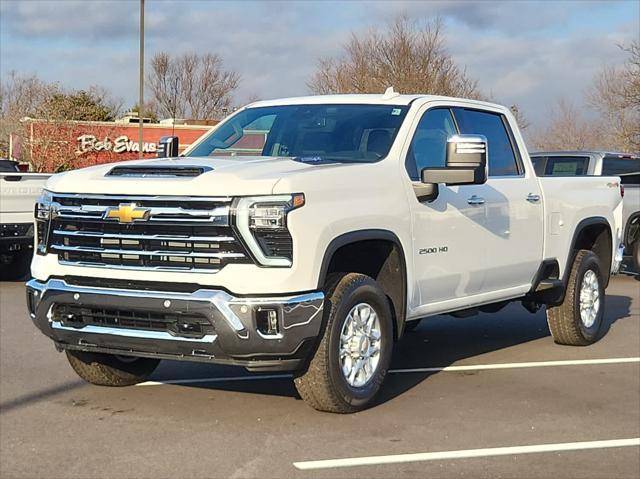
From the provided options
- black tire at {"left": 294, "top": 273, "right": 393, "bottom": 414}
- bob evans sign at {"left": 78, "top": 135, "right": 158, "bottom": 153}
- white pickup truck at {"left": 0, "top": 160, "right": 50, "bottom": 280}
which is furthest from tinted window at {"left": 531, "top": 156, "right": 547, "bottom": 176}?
bob evans sign at {"left": 78, "top": 135, "right": 158, "bottom": 153}

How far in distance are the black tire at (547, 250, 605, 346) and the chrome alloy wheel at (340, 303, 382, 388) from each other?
2.94m

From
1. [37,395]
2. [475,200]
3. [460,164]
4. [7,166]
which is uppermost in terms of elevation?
[460,164]

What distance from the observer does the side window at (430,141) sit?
6.47 m

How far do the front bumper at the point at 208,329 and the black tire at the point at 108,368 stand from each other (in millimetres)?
777

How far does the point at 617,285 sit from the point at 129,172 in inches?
400

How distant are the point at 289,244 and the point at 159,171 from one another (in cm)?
98

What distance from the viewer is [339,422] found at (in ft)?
18.8

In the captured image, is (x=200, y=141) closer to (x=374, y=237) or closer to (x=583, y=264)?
(x=374, y=237)

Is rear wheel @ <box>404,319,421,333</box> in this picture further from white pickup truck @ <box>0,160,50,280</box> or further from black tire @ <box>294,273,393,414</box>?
white pickup truck @ <box>0,160,50,280</box>

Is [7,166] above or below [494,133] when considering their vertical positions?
below

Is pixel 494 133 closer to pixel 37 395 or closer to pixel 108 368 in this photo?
pixel 108 368

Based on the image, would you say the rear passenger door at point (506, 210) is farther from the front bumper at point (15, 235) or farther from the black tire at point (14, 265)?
the black tire at point (14, 265)

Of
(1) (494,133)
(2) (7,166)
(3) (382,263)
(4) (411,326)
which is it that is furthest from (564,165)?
(2) (7,166)

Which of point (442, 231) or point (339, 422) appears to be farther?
point (442, 231)
